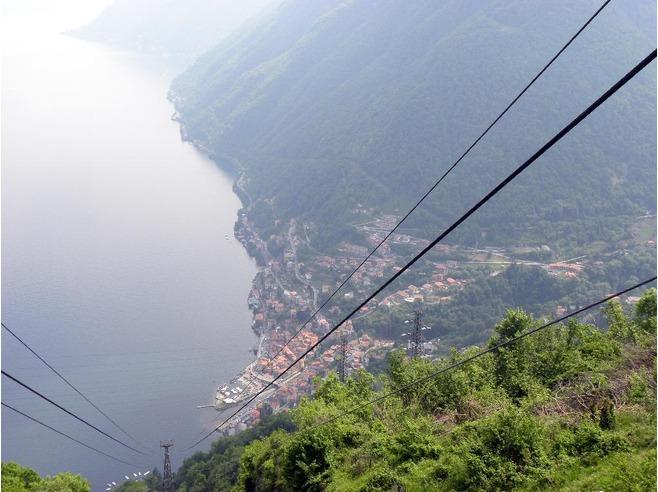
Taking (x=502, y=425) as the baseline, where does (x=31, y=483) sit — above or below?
above

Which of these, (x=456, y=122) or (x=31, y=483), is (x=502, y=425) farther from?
(x=456, y=122)

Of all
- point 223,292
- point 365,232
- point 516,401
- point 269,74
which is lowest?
point 516,401

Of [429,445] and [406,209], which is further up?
[406,209]

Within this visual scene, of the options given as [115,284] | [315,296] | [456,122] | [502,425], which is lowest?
[502,425]

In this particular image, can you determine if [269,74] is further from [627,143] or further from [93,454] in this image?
[93,454]

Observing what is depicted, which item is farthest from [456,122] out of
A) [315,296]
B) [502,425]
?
[502,425]

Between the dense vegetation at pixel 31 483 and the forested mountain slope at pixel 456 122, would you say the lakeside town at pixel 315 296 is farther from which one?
the dense vegetation at pixel 31 483

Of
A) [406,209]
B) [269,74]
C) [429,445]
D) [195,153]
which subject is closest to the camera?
[429,445]

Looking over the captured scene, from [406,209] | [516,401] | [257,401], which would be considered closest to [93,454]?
[257,401]
